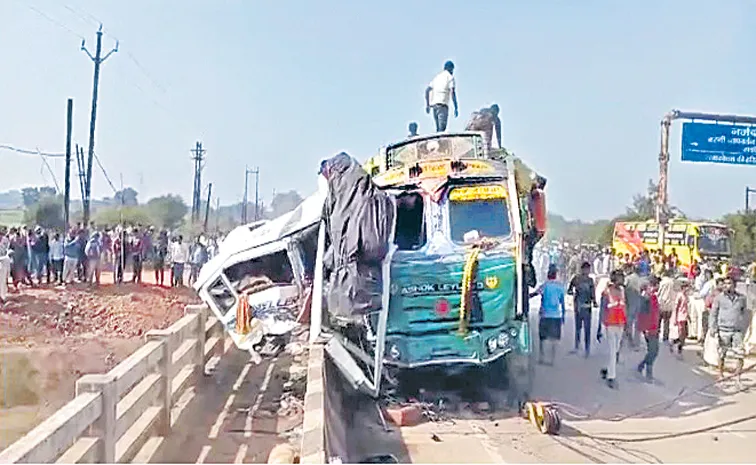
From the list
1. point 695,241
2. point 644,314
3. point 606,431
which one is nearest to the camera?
point 606,431

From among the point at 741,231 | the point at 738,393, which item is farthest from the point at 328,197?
the point at 741,231

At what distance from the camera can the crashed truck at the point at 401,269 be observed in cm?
952

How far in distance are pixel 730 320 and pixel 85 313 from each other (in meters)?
15.8

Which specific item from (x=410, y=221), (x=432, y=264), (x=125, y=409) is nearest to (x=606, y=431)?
(x=432, y=264)

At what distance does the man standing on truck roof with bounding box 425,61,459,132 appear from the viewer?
14070 mm

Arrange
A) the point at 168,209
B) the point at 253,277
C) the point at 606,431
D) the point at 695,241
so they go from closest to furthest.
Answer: the point at 606,431
the point at 253,277
the point at 695,241
the point at 168,209

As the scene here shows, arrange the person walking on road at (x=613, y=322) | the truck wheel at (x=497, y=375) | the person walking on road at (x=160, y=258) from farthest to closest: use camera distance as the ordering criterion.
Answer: the person walking on road at (x=160, y=258)
the person walking on road at (x=613, y=322)
the truck wheel at (x=497, y=375)

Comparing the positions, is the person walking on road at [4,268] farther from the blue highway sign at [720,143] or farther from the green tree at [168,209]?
the green tree at [168,209]

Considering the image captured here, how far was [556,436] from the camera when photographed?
9.45m

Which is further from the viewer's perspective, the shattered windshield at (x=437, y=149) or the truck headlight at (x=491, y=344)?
the shattered windshield at (x=437, y=149)

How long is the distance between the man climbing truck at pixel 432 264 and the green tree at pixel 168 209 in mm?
57948

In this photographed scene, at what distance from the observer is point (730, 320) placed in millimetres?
12641

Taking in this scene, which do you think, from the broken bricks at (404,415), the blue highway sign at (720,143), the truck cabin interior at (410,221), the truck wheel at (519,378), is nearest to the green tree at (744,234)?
the blue highway sign at (720,143)

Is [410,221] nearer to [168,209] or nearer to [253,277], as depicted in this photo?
[253,277]
